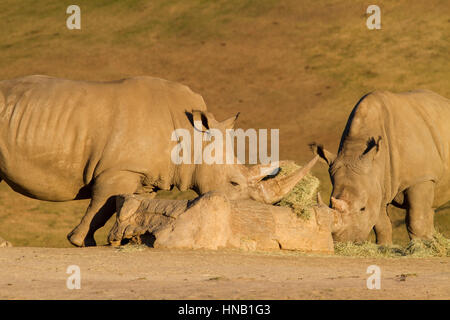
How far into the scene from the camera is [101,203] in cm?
1120

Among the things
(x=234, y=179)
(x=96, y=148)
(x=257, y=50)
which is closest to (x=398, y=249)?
(x=234, y=179)

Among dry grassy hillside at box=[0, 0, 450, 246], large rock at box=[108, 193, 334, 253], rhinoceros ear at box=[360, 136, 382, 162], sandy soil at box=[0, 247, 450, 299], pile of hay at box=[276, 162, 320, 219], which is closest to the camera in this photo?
sandy soil at box=[0, 247, 450, 299]

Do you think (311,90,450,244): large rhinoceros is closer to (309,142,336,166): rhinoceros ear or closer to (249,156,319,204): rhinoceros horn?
(309,142,336,166): rhinoceros ear

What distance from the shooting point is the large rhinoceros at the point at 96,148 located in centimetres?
1127

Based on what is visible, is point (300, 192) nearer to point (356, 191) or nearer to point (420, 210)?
point (356, 191)

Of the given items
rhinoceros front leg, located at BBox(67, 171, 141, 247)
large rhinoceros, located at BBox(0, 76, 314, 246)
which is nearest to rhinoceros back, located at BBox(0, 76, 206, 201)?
large rhinoceros, located at BBox(0, 76, 314, 246)

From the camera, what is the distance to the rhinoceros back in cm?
1131

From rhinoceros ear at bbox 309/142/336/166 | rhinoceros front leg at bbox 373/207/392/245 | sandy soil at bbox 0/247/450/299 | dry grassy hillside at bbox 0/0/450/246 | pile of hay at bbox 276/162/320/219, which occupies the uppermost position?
dry grassy hillside at bbox 0/0/450/246

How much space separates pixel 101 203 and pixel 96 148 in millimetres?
671

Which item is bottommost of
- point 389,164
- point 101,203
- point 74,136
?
point 101,203

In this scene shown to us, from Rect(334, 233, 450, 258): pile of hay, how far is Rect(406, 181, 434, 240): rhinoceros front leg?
955mm

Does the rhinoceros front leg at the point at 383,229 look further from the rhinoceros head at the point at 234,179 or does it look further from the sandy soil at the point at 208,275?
the sandy soil at the point at 208,275

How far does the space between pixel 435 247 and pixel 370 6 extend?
23.3 m

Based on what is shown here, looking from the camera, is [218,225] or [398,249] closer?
[218,225]
